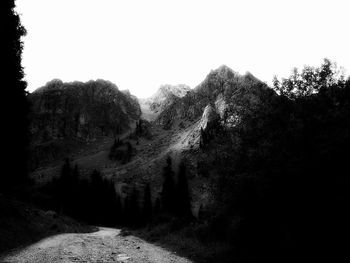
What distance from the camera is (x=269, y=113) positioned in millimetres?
16625

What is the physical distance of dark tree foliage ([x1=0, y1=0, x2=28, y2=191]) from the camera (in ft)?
59.6

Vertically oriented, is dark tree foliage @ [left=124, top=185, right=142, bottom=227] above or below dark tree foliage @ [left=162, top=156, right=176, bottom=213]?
below

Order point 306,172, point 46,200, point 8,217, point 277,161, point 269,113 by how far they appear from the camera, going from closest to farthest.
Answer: point 306,172, point 277,161, point 269,113, point 8,217, point 46,200

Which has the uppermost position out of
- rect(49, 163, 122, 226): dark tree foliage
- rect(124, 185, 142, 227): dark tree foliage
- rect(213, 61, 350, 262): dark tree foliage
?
rect(213, 61, 350, 262): dark tree foliage

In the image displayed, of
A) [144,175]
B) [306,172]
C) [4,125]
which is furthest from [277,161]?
[144,175]

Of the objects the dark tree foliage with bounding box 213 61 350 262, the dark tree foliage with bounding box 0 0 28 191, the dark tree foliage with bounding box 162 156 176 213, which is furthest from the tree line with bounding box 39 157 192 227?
the dark tree foliage with bounding box 213 61 350 262

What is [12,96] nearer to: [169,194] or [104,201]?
[169,194]

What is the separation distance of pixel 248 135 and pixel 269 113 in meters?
1.63

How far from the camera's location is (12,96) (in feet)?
63.1

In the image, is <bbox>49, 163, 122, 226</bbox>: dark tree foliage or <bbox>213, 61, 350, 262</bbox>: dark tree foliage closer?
<bbox>213, 61, 350, 262</bbox>: dark tree foliage

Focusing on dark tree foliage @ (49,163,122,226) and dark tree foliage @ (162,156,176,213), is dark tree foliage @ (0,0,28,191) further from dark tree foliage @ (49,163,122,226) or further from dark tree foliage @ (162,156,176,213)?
dark tree foliage @ (162,156,176,213)

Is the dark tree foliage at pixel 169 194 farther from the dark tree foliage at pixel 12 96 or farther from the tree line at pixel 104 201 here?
the dark tree foliage at pixel 12 96

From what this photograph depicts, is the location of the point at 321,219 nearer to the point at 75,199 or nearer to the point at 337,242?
the point at 337,242

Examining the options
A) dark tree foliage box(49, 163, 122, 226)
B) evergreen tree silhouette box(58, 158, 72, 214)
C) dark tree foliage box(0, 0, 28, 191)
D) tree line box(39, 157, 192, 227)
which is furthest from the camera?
dark tree foliage box(49, 163, 122, 226)
